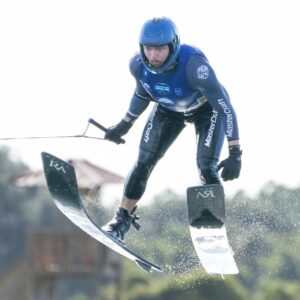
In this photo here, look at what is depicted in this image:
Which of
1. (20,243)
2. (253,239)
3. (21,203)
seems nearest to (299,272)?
(253,239)

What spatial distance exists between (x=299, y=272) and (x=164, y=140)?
11.3 meters

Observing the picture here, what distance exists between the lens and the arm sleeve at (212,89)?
64.4 feet

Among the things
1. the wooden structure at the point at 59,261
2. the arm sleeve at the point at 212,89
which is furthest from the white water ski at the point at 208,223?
the wooden structure at the point at 59,261

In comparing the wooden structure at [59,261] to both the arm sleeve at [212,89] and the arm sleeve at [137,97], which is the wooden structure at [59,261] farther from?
the arm sleeve at [212,89]

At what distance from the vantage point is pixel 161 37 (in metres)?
19.6

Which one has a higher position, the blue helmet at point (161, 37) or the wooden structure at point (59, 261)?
the blue helmet at point (161, 37)

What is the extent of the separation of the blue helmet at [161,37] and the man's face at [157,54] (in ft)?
0.14

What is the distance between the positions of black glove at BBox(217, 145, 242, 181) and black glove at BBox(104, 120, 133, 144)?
1.67 m

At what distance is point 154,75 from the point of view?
65.4ft

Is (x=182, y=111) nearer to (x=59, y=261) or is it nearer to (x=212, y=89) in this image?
(x=212, y=89)

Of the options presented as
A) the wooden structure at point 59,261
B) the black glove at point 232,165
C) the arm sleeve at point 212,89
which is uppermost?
the arm sleeve at point 212,89

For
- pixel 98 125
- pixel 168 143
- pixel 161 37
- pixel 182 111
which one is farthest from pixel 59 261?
pixel 161 37

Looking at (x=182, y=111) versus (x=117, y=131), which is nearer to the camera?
(x=182, y=111)

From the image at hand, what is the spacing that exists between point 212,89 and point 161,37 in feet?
2.78
